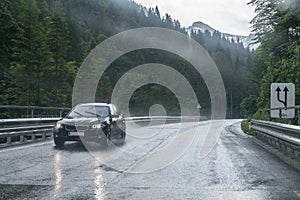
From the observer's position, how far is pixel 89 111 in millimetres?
14984

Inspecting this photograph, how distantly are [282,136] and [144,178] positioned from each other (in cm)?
532

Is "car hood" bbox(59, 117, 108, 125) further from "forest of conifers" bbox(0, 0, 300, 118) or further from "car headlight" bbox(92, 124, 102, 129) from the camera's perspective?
"forest of conifers" bbox(0, 0, 300, 118)

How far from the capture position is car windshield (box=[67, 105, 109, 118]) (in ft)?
47.8

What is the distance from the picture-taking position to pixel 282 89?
17.0 metres

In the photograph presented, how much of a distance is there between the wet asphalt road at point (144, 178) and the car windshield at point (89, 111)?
3.38m

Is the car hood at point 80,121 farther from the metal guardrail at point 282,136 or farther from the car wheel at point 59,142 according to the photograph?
the metal guardrail at point 282,136

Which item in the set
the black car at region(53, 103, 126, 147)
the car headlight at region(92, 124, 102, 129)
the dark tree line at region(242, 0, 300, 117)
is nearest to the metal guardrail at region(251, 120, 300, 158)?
the dark tree line at region(242, 0, 300, 117)

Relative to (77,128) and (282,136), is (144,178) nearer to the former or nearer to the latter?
(282,136)

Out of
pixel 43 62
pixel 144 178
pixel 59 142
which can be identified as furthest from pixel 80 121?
pixel 43 62

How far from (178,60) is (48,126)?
120m

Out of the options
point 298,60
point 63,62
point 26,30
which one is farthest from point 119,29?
point 298,60

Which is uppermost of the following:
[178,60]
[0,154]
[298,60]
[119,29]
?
[119,29]

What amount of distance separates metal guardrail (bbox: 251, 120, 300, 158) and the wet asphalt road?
595 mm

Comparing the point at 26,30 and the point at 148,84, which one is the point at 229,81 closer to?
the point at 148,84
